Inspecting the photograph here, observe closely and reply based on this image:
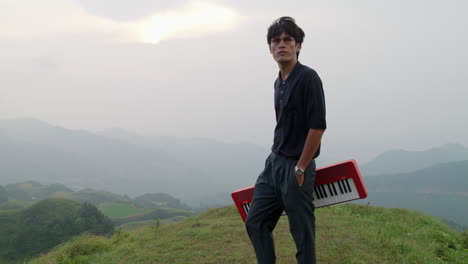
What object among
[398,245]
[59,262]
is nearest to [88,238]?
[59,262]

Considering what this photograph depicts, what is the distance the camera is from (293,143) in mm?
3256

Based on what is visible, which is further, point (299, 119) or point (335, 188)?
point (335, 188)

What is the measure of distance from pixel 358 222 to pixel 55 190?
632 ft

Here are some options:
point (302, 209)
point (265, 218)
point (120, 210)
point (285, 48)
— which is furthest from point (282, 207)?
point (120, 210)

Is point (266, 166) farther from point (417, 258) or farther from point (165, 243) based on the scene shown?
point (165, 243)

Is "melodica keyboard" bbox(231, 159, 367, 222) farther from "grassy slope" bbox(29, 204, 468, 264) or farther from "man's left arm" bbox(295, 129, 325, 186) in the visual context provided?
"grassy slope" bbox(29, 204, 468, 264)

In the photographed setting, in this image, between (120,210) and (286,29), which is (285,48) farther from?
(120,210)

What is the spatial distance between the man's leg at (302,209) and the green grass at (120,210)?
127631mm

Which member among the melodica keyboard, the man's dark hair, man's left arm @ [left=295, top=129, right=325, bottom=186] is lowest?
the melodica keyboard

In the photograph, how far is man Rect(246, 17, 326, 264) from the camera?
3.05 meters

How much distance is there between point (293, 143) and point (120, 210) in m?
137

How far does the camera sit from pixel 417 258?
5836 mm

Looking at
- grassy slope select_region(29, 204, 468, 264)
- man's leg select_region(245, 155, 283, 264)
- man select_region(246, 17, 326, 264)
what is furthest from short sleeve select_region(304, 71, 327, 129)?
grassy slope select_region(29, 204, 468, 264)

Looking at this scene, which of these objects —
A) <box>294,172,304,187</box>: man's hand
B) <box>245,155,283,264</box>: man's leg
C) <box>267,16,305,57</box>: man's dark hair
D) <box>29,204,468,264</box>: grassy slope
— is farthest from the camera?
<box>29,204,468,264</box>: grassy slope
